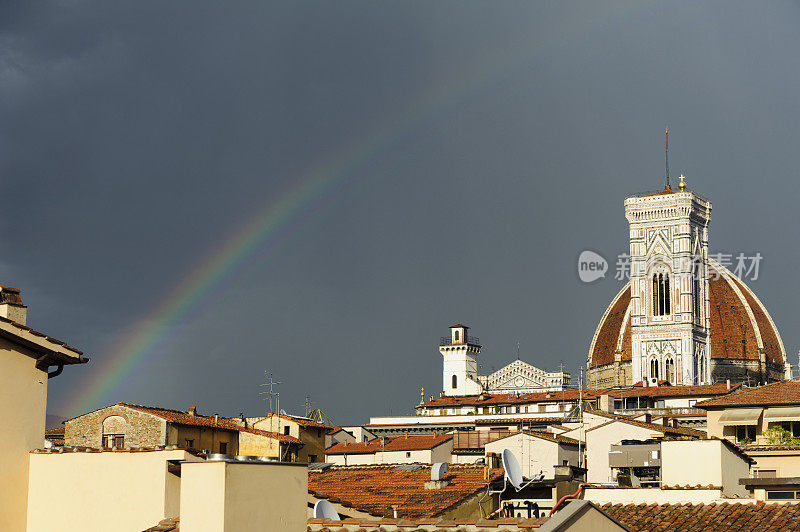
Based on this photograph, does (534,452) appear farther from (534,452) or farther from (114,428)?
(114,428)

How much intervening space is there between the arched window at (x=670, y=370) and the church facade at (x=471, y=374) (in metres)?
12.0

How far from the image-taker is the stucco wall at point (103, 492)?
14789 mm

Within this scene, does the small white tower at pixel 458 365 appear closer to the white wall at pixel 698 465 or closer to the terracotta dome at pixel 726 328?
the terracotta dome at pixel 726 328

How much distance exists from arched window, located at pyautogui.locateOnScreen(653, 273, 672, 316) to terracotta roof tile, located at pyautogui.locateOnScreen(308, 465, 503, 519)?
9774 centimetres

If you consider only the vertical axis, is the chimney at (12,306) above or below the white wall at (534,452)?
above

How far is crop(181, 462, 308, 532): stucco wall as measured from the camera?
10453mm

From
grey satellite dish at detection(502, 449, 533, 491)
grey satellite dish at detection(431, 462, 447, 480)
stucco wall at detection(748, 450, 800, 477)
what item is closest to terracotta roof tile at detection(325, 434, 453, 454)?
stucco wall at detection(748, 450, 800, 477)

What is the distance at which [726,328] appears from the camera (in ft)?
483

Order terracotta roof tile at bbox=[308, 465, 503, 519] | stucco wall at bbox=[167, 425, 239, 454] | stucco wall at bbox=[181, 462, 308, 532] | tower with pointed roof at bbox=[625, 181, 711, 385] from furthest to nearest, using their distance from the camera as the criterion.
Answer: tower with pointed roof at bbox=[625, 181, 711, 385] < stucco wall at bbox=[167, 425, 239, 454] < terracotta roof tile at bbox=[308, 465, 503, 519] < stucco wall at bbox=[181, 462, 308, 532]

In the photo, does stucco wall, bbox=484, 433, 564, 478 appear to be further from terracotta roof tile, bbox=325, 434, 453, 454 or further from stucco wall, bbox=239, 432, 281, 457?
stucco wall, bbox=239, 432, 281, 457

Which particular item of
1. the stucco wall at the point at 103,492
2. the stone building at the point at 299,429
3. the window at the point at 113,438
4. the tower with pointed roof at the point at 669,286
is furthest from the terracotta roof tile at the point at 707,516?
the tower with pointed roof at the point at 669,286

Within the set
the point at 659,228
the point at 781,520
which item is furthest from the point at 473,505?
the point at 659,228

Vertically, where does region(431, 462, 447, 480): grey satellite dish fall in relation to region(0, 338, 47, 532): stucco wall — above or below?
below

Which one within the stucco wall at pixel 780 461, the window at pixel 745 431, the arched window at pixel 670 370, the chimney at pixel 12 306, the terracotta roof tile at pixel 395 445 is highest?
the arched window at pixel 670 370
